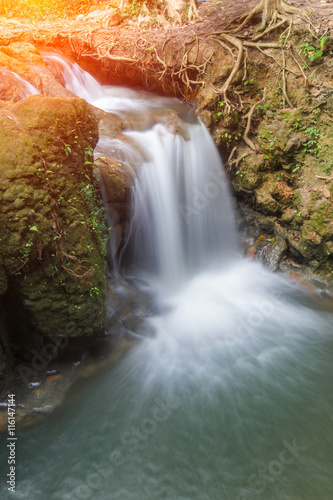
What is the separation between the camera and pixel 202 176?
7.01 metres

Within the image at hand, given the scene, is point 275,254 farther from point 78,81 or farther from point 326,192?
point 78,81

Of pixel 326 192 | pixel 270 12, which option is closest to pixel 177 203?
pixel 326 192

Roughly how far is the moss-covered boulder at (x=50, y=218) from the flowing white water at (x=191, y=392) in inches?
47.3

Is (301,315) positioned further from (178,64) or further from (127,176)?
(178,64)

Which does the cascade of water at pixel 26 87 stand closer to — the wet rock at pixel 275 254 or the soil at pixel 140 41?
the soil at pixel 140 41

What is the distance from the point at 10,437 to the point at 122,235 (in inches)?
134

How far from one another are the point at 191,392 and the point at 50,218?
288cm

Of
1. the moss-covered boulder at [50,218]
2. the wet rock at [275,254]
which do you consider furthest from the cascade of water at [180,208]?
the moss-covered boulder at [50,218]

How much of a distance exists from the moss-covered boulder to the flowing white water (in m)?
1.20

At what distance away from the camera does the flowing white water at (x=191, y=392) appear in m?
2.81

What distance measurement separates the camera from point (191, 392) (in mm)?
3818

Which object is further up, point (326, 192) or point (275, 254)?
point (326, 192)

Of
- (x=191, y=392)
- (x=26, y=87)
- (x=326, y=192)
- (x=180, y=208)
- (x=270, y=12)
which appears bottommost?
(x=191, y=392)

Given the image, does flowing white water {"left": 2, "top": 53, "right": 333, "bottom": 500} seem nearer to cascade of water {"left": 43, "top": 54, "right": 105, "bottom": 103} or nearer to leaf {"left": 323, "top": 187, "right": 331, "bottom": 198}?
leaf {"left": 323, "top": 187, "right": 331, "bottom": 198}
